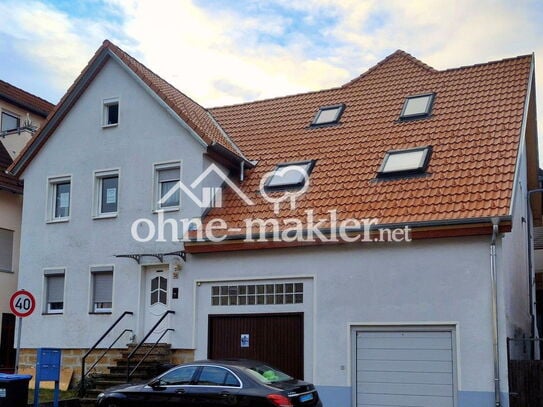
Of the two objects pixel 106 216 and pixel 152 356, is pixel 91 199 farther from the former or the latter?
pixel 152 356

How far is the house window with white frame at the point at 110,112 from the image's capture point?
20.5m

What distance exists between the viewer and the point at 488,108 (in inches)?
709

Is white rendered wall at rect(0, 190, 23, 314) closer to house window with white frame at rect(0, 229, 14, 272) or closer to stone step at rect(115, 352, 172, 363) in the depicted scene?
house window with white frame at rect(0, 229, 14, 272)

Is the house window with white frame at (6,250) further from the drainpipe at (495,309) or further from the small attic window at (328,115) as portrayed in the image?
the drainpipe at (495,309)

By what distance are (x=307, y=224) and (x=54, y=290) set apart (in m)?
8.18

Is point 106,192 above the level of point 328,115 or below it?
below

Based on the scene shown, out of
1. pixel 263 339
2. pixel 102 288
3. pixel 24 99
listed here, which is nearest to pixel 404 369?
pixel 263 339

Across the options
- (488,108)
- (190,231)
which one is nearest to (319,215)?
(190,231)

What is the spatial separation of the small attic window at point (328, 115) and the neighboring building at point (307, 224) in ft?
0.21

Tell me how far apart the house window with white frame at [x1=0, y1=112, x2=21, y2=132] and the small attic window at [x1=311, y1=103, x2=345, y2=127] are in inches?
470

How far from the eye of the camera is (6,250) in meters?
23.8

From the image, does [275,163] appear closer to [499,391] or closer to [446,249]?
[446,249]
